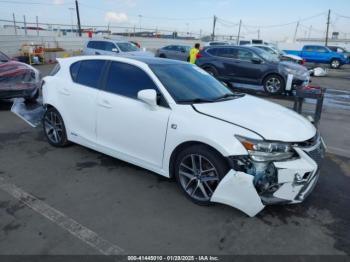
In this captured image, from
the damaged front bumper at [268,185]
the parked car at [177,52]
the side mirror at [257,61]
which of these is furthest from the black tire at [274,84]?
the parked car at [177,52]

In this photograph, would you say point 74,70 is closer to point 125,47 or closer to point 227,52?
point 227,52

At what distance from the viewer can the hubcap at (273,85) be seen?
36.5 feet

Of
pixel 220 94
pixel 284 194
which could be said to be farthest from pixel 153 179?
pixel 284 194

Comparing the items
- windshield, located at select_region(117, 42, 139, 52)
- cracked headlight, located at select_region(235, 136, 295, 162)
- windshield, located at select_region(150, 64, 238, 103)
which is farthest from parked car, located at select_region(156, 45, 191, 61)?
cracked headlight, located at select_region(235, 136, 295, 162)

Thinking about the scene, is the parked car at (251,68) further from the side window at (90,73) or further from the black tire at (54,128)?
the black tire at (54,128)

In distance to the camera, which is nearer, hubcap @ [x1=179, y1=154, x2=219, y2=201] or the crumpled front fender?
the crumpled front fender

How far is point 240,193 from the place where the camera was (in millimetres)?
3037

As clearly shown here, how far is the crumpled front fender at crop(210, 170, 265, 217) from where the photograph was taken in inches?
118

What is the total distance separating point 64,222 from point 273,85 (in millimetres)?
9789

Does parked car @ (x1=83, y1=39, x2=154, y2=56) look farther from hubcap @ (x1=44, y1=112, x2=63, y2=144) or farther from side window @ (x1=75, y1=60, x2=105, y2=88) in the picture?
side window @ (x1=75, y1=60, x2=105, y2=88)

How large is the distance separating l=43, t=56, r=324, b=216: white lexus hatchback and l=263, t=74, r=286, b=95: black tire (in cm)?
722

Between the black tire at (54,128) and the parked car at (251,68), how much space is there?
8.22m

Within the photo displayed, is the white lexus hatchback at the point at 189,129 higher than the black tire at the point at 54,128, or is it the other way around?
the white lexus hatchback at the point at 189,129

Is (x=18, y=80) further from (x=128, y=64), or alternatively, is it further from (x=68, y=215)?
(x=68, y=215)
